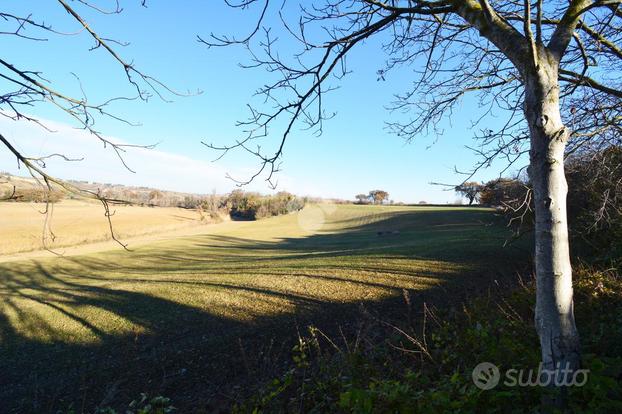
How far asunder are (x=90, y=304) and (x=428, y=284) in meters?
12.4

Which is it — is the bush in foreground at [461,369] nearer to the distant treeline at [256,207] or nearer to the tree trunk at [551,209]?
the tree trunk at [551,209]

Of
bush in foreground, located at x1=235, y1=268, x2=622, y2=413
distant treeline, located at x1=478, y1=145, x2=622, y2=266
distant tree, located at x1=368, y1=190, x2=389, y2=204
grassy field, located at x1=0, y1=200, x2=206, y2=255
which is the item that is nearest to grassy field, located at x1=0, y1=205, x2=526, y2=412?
bush in foreground, located at x1=235, y1=268, x2=622, y2=413

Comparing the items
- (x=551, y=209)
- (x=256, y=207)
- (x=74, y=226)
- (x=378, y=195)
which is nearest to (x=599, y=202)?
(x=551, y=209)

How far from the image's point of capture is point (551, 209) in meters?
2.35

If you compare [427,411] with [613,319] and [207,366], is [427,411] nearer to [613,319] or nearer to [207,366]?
[613,319]

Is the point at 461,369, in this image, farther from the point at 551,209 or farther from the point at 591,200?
the point at 591,200

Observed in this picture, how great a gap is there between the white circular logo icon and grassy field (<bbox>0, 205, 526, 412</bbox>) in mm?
2922

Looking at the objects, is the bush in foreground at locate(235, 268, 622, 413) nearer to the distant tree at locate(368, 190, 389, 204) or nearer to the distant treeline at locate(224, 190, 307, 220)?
the distant treeline at locate(224, 190, 307, 220)

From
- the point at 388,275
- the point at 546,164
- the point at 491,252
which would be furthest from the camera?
the point at 491,252

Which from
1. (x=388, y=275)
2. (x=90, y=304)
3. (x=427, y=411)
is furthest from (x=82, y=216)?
(x=427, y=411)

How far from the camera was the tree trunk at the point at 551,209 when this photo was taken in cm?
235

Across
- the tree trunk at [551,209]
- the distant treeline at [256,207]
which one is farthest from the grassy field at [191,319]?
the distant treeline at [256,207]

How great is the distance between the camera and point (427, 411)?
8.86 ft

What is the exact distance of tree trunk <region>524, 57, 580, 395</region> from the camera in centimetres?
235
